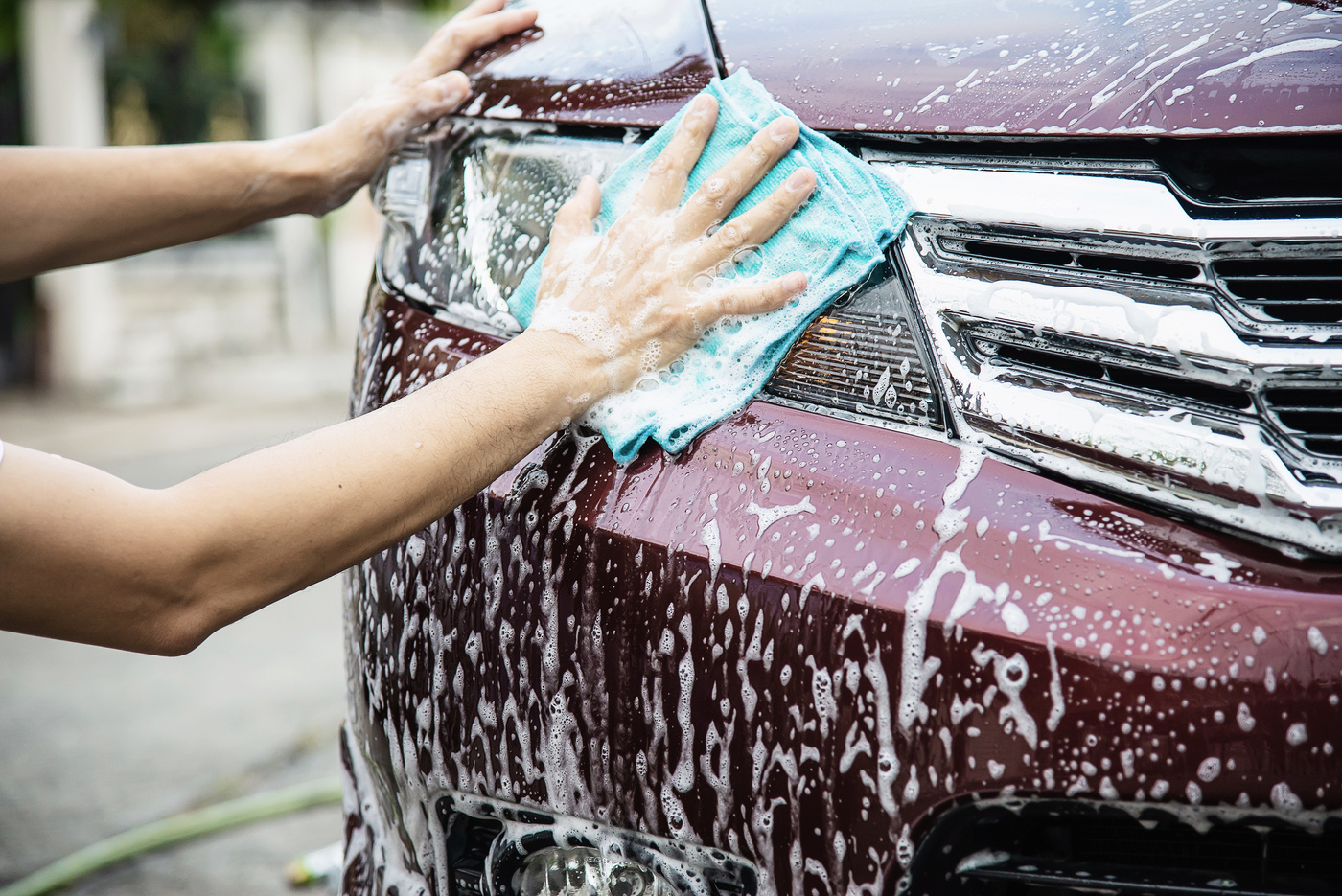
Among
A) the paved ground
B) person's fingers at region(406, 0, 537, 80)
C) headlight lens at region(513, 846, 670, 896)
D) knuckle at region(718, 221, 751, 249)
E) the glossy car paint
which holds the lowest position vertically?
the paved ground

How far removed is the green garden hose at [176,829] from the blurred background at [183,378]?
0.03 m

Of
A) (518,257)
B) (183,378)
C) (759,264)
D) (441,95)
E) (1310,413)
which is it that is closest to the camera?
(1310,413)

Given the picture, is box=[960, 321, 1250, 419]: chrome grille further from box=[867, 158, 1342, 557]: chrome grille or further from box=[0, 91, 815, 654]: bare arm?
box=[0, 91, 815, 654]: bare arm

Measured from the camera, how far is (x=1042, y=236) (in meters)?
1.07

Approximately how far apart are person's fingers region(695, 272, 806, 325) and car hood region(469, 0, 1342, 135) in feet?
0.58

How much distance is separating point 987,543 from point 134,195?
61.9 inches

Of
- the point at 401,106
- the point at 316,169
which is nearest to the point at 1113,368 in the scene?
the point at 401,106

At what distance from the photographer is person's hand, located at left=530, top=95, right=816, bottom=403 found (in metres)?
1.19

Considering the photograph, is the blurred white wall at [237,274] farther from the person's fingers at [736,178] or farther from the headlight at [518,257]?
the person's fingers at [736,178]

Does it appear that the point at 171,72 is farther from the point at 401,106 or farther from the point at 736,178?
the point at 736,178

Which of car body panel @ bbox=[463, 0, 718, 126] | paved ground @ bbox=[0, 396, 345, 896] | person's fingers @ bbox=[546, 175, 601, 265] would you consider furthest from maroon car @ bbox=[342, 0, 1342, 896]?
paved ground @ bbox=[0, 396, 345, 896]

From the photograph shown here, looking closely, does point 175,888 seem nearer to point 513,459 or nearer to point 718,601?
point 513,459

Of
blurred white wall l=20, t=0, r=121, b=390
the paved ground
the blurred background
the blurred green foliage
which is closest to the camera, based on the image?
the paved ground

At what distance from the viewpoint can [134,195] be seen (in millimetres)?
1894
